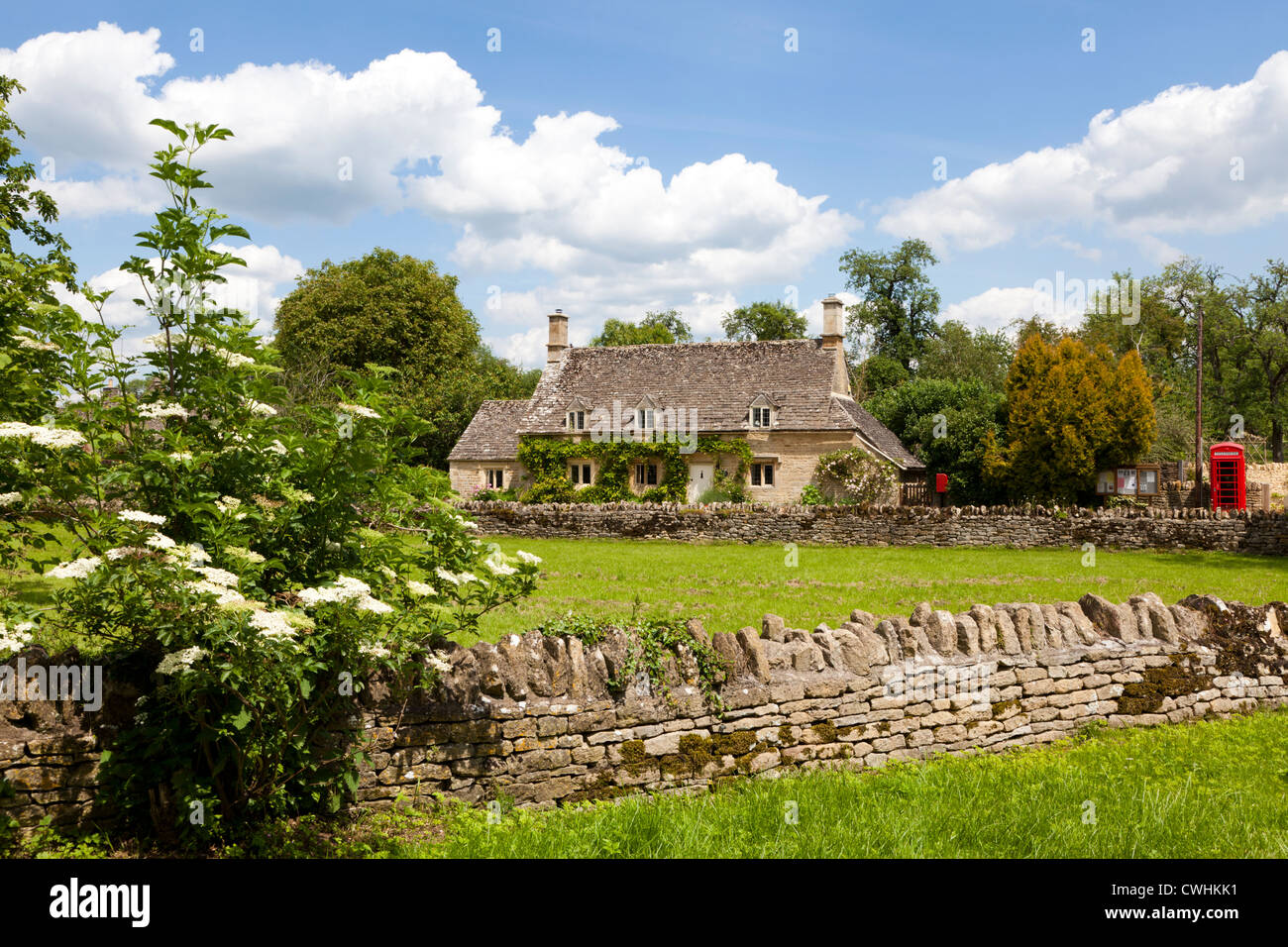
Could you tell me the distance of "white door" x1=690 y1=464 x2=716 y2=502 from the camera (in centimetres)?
3800

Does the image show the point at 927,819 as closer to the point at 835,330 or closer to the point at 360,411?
the point at 360,411

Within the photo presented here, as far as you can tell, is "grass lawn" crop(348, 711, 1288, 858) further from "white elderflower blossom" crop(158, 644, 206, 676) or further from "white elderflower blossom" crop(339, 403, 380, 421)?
"white elderflower blossom" crop(339, 403, 380, 421)

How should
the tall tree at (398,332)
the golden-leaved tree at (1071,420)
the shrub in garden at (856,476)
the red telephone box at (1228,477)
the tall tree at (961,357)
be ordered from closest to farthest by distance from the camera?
the red telephone box at (1228,477) < the golden-leaved tree at (1071,420) < the shrub in garden at (856,476) < the tall tree at (398,332) < the tall tree at (961,357)

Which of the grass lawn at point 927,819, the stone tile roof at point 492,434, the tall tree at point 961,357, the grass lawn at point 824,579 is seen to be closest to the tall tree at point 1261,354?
the tall tree at point 961,357

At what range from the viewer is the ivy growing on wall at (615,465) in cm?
3756

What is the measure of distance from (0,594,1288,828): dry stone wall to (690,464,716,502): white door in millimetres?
29522

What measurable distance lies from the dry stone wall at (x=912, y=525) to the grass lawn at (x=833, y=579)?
0.75m

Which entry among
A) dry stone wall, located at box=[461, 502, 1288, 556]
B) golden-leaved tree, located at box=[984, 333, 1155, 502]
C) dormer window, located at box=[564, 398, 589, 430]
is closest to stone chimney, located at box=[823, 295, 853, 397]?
golden-leaved tree, located at box=[984, 333, 1155, 502]

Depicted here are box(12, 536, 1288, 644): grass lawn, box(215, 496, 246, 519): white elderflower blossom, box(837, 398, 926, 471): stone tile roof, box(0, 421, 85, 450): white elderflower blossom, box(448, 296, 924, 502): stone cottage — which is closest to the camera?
box(0, 421, 85, 450): white elderflower blossom

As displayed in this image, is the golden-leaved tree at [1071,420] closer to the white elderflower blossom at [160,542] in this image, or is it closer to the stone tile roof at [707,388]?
the stone tile roof at [707,388]

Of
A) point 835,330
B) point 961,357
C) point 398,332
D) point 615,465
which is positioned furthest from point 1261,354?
point 398,332

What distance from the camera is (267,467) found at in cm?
506

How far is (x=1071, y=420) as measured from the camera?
33.4m
